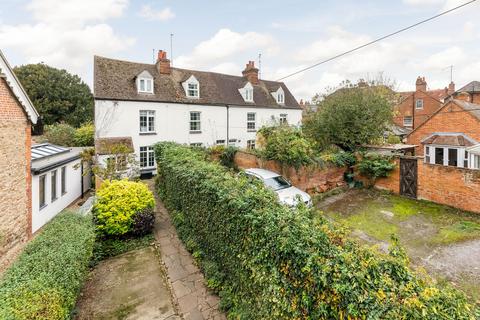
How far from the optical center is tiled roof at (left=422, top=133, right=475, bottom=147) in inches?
657

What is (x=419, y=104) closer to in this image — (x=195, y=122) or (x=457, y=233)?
(x=195, y=122)

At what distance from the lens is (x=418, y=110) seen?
97.6 ft

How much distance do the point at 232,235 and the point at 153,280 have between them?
2.83 metres

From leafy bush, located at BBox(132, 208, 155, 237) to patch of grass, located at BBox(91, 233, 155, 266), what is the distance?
18 cm

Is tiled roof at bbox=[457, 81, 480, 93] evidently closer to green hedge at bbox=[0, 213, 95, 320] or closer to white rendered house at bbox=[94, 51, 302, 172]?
white rendered house at bbox=[94, 51, 302, 172]

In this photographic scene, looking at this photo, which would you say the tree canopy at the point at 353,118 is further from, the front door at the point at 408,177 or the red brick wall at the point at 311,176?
the front door at the point at 408,177

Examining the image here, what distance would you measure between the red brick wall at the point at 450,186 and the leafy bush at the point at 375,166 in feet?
4.28

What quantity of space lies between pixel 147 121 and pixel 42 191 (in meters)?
9.80

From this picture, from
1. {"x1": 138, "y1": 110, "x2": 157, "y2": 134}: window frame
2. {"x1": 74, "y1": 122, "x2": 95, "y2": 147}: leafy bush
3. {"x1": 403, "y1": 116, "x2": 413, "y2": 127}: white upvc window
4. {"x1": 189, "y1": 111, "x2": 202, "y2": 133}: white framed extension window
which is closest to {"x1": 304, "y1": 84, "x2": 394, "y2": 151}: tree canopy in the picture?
{"x1": 189, "y1": 111, "x2": 202, "y2": 133}: white framed extension window

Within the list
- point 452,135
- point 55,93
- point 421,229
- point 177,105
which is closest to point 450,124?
point 452,135

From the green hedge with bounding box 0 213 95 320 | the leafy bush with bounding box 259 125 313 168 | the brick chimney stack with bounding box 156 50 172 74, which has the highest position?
the brick chimney stack with bounding box 156 50 172 74

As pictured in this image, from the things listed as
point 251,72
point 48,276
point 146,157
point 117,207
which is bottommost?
point 48,276

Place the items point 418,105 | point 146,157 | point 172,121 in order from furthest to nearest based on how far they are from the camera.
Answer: point 418,105 < point 172,121 < point 146,157

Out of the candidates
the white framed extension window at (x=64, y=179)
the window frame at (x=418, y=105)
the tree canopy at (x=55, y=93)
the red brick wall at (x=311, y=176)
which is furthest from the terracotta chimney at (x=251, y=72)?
the tree canopy at (x=55, y=93)
